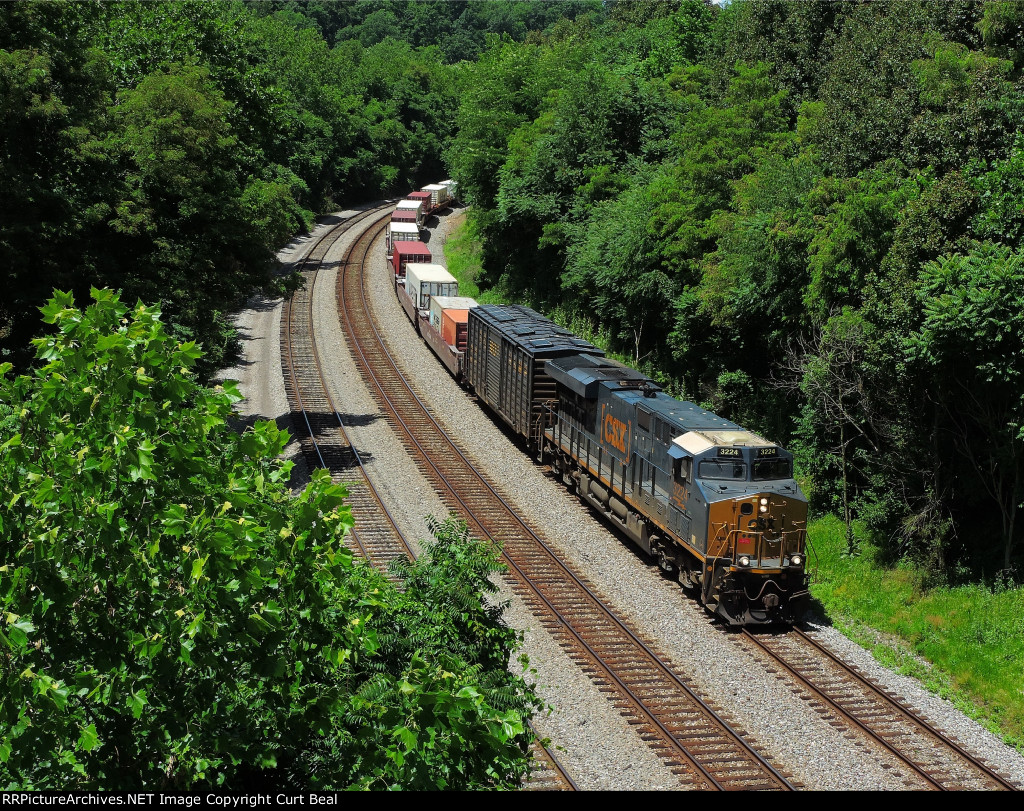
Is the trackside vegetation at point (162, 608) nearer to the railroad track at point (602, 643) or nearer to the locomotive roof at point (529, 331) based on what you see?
the railroad track at point (602, 643)

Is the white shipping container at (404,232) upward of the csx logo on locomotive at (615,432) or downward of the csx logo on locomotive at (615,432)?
upward

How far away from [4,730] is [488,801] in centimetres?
420

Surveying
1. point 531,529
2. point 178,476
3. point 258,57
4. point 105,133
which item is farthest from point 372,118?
point 178,476

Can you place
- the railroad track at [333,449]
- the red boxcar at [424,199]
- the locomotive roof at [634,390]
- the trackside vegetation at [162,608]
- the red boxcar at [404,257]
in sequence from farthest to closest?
1. the red boxcar at [424,199]
2. the red boxcar at [404,257]
3. the locomotive roof at [634,390]
4. the railroad track at [333,449]
5. the trackside vegetation at [162,608]

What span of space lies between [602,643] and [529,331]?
14.6 m

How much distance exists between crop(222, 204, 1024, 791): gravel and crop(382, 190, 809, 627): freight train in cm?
78

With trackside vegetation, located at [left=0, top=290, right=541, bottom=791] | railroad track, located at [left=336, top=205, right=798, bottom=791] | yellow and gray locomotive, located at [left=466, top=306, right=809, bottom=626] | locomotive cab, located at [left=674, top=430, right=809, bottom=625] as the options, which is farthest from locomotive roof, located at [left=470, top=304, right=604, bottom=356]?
trackside vegetation, located at [left=0, top=290, right=541, bottom=791]

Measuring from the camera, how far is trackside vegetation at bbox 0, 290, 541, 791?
20.6 ft

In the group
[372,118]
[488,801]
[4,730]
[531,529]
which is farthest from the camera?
[372,118]

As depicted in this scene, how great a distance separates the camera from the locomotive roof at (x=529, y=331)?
1185 inches

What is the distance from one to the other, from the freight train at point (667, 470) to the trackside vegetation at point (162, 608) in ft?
43.0

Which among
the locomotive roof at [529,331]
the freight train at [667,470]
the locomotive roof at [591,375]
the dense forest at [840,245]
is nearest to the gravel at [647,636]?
the freight train at [667,470]

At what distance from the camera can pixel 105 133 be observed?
88.2ft

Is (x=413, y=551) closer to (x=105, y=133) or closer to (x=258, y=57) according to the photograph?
(x=105, y=133)
